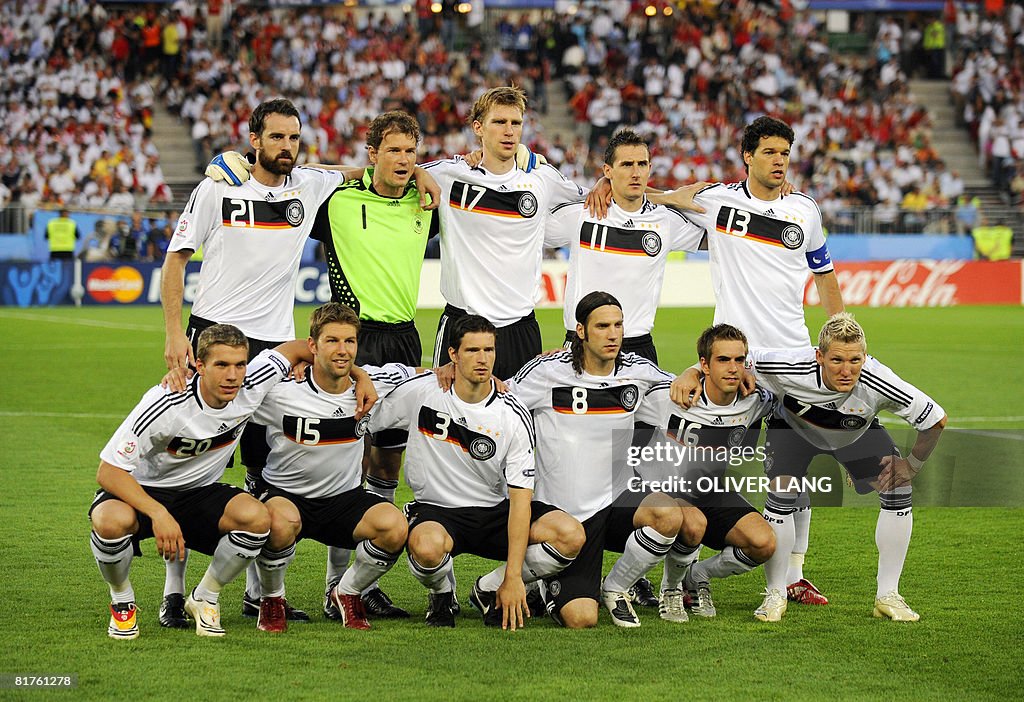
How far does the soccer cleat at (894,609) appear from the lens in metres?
5.82

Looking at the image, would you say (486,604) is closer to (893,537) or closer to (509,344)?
(509,344)

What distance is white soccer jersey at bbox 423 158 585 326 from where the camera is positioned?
21.9 ft

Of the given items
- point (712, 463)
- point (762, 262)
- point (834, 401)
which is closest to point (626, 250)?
point (762, 262)

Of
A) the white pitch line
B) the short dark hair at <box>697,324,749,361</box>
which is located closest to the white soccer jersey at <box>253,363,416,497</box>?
the short dark hair at <box>697,324,749,361</box>

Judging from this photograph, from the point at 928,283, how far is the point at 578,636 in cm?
2177

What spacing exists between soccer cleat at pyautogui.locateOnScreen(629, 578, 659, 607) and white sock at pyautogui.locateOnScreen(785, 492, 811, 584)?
2.11 ft

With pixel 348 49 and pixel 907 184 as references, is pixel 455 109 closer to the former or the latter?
pixel 348 49

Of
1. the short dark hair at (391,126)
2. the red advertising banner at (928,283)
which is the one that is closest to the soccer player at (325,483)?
the short dark hair at (391,126)

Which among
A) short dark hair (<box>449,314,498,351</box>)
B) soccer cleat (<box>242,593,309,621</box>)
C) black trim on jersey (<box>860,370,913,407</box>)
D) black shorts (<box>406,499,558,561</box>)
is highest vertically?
short dark hair (<box>449,314,498,351</box>)

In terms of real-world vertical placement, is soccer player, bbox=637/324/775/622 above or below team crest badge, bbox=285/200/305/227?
below

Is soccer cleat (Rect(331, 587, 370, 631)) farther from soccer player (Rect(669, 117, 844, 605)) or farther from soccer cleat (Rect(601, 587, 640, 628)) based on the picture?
soccer player (Rect(669, 117, 844, 605))

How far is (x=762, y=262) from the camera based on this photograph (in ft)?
21.8

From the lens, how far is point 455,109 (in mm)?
30297

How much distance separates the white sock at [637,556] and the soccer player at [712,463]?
0.46ft
